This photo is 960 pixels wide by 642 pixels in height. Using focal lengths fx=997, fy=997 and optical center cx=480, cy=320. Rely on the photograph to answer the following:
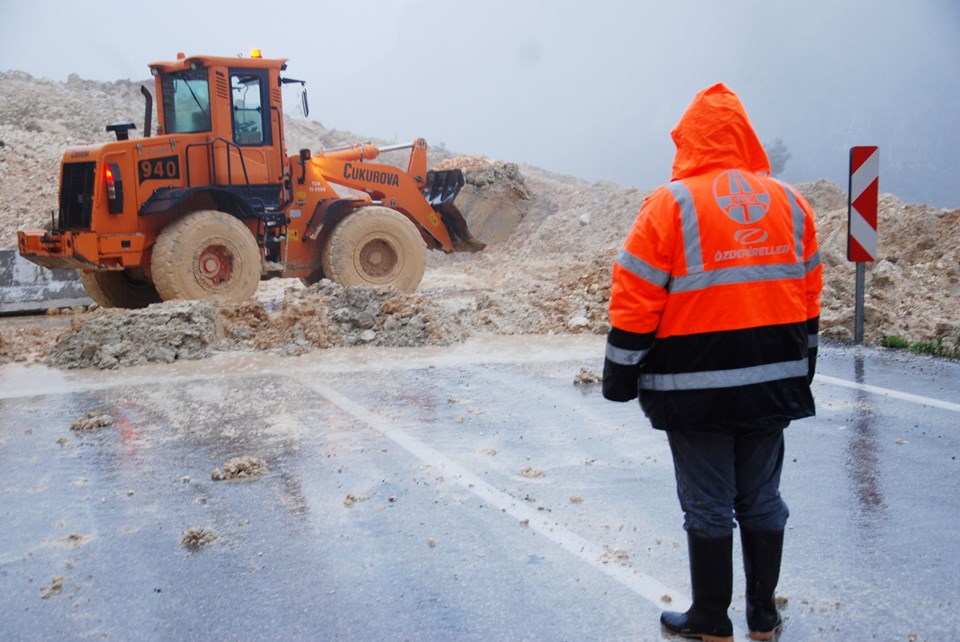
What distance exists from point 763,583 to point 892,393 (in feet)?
15.1

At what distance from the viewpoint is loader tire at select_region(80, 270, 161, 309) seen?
45.6 ft

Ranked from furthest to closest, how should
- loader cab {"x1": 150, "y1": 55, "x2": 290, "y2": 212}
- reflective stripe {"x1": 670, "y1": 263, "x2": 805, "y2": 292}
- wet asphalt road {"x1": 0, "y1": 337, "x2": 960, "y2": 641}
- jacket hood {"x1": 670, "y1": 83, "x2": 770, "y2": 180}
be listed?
loader cab {"x1": 150, "y1": 55, "x2": 290, "y2": 212}
wet asphalt road {"x1": 0, "y1": 337, "x2": 960, "y2": 641}
jacket hood {"x1": 670, "y1": 83, "x2": 770, "y2": 180}
reflective stripe {"x1": 670, "y1": 263, "x2": 805, "y2": 292}

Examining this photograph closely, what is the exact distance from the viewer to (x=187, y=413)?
768 centimetres

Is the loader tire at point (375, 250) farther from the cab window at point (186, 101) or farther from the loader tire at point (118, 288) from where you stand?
the loader tire at point (118, 288)

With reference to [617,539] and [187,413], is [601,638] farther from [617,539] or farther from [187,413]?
[187,413]

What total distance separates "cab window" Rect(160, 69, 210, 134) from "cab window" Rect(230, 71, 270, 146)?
1.22 ft

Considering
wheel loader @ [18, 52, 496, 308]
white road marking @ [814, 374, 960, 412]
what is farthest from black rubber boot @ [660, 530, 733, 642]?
wheel loader @ [18, 52, 496, 308]

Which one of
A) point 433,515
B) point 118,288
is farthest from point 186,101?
point 433,515

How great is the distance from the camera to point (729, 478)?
3627mm

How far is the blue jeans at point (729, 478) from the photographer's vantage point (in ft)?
11.8

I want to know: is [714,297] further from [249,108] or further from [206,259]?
[249,108]

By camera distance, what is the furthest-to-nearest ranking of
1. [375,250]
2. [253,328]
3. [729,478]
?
[375,250] → [253,328] → [729,478]

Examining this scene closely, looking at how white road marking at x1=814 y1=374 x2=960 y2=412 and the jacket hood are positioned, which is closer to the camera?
the jacket hood

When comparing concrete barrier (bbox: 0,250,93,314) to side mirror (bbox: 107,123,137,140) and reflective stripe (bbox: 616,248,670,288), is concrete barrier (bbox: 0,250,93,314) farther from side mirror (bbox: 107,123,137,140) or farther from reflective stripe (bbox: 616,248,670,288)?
reflective stripe (bbox: 616,248,670,288)
